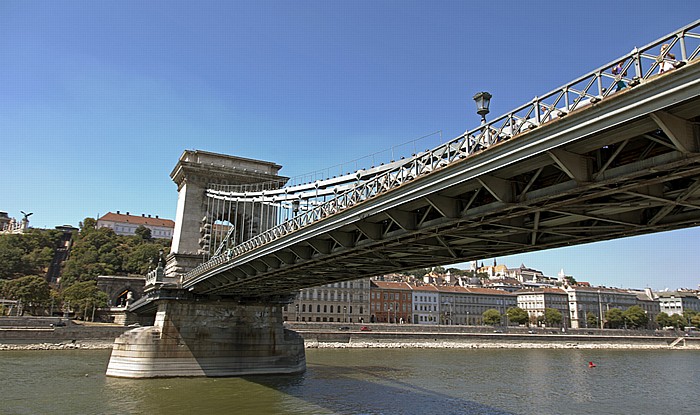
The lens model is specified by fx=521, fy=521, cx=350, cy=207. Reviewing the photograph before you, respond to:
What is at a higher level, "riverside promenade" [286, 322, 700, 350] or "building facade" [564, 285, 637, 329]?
"building facade" [564, 285, 637, 329]

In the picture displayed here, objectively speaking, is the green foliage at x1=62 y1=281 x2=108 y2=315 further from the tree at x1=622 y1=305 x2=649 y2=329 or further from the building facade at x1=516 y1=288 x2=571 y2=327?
the tree at x1=622 y1=305 x2=649 y2=329

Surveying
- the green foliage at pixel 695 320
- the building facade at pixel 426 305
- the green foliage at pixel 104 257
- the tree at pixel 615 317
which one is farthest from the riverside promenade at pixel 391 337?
the green foliage at pixel 104 257

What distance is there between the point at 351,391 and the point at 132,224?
12582 centimetres

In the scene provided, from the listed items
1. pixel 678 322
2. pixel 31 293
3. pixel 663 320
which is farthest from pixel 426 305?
pixel 31 293

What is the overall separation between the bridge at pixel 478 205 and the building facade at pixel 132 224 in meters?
115

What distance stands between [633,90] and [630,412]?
74.5ft

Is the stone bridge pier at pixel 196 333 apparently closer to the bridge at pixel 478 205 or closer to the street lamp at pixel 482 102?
the bridge at pixel 478 205

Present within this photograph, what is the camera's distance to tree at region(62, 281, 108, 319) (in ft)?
236

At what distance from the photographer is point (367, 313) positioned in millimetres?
92625

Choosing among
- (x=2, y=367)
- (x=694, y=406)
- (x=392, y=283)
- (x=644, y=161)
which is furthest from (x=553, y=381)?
(x=392, y=283)

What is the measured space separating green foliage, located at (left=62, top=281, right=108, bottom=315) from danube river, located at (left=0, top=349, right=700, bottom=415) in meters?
30.3

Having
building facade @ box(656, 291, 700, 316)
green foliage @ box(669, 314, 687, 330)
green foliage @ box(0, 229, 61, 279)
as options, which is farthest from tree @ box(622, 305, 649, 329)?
green foliage @ box(0, 229, 61, 279)

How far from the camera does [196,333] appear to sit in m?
32.2

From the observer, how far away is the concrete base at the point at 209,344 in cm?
3016
